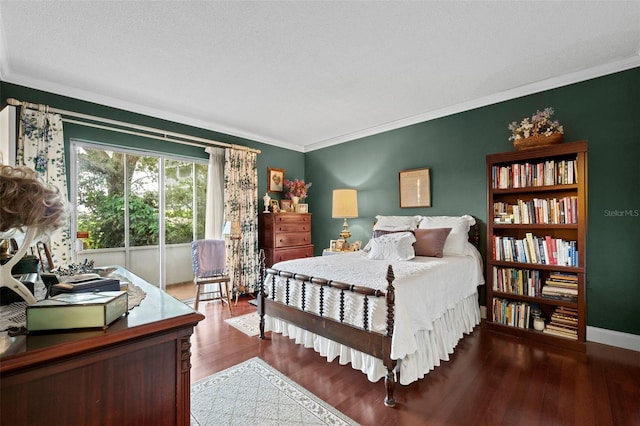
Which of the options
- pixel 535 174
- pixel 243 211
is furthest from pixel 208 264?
pixel 535 174

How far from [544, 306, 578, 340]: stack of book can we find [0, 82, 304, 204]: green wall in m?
4.09

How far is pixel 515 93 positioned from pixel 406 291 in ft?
8.85

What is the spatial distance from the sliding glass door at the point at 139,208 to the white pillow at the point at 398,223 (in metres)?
2.63

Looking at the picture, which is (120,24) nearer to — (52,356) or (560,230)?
(52,356)

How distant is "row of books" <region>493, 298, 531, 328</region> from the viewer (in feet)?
9.38

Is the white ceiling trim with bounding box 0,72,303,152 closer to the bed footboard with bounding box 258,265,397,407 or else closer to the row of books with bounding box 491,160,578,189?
the bed footboard with bounding box 258,265,397,407

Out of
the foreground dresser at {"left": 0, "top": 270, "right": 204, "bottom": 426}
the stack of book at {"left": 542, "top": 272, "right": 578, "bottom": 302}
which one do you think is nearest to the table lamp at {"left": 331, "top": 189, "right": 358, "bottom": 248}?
the stack of book at {"left": 542, "top": 272, "right": 578, "bottom": 302}

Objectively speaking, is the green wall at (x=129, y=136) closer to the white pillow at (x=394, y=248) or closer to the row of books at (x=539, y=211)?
the white pillow at (x=394, y=248)

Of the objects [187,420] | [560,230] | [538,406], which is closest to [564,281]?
[560,230]

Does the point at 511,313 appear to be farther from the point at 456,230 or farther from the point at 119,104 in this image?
the point at 119,104

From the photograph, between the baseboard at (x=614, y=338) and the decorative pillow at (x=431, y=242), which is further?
the decorative pillow at (x=431, y=242)

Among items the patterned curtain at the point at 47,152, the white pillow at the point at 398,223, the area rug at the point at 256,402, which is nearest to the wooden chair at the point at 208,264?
the patterned curtain at the point at 47,152

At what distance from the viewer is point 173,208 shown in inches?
155

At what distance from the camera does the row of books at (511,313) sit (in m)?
2.86
